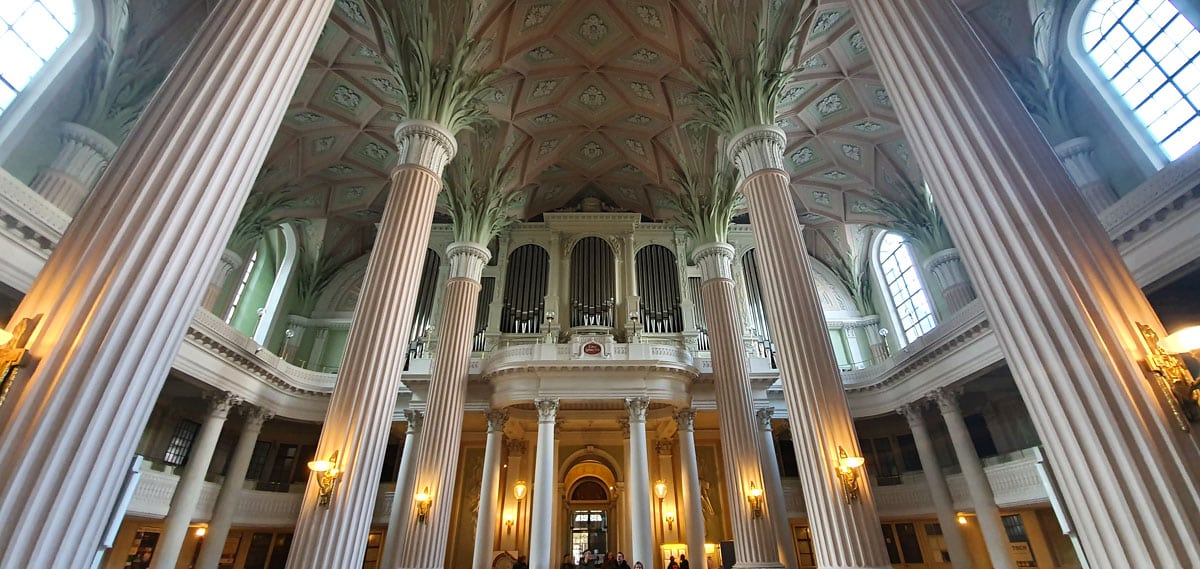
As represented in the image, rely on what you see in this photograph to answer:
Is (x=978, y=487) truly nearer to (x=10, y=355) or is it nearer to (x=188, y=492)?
(x=10, y=355)

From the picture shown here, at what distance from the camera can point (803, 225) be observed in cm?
2006

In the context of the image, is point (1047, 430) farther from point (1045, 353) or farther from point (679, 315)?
point (679, 315)

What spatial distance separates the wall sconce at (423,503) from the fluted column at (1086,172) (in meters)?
14.7

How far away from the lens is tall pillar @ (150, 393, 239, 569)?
11945 millimetres

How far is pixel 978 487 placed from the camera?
518 inches

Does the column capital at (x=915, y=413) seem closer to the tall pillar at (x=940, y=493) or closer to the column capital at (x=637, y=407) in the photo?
the tall pillar at (x=940, y=493)

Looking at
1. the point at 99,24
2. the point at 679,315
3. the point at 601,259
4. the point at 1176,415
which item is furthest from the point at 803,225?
the point at 99,24

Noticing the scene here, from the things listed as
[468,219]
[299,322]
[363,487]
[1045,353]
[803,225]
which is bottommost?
[363,487]

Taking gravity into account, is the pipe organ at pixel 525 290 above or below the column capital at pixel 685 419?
above

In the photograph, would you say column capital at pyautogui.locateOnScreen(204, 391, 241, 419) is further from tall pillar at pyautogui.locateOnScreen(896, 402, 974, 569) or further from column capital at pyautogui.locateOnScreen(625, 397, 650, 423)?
tall pillar at pyautogui.locateOnScreen(896, 402, 974, 569)

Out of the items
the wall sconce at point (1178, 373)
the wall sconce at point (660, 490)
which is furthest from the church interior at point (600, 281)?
the wall sconce at point (660, 490)

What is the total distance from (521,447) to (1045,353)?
54.5 feet

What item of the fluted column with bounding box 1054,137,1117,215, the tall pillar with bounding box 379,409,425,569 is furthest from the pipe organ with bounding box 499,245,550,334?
the fluted column with bounding box 1054,137,1117,215

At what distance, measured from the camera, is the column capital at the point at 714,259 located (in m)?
14.1
